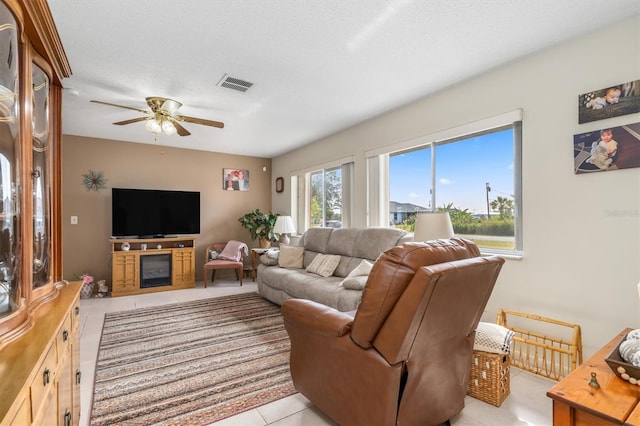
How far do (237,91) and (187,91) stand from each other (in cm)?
51

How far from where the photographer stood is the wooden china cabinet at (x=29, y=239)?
0.94m

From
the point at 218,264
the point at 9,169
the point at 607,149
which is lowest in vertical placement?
the point at 218,264

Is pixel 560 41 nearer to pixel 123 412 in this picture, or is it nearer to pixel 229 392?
pixel 229 392

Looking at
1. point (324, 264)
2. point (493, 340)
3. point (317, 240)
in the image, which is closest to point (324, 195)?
point (317, 240)

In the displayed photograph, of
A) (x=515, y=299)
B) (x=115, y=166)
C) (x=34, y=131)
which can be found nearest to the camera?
(x=34, y=131)

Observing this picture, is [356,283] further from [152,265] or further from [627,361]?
[152,265]

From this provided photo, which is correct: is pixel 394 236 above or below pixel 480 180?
below

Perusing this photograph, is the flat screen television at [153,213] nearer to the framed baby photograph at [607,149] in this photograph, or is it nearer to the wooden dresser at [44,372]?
the wooden dresser at [44,372]

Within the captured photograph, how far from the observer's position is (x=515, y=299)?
2688 millimetres

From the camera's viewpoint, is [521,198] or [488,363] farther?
[521,198]

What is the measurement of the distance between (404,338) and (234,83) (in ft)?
9.04

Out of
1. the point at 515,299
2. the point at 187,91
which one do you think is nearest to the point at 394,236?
the point at 515,299

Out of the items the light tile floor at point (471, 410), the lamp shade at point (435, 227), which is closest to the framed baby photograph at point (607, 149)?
the lamp shade at point (435, 227)

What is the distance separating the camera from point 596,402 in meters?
1.12
